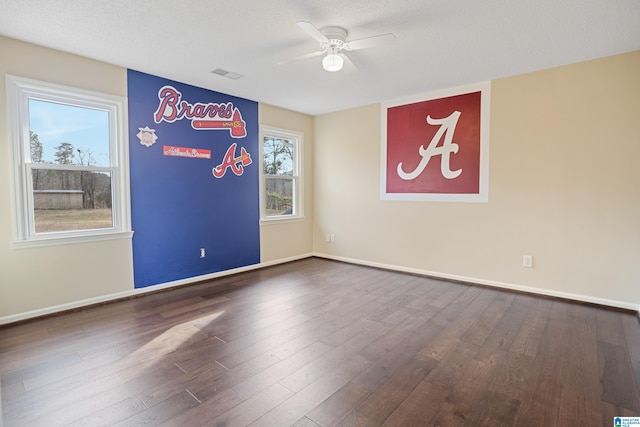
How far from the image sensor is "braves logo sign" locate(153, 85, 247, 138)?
3.92 meters

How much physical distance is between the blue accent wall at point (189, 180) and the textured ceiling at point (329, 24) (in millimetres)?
448

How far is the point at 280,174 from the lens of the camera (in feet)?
18.1

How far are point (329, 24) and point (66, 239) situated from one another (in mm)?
3302

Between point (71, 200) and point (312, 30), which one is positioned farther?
point (71, 200)

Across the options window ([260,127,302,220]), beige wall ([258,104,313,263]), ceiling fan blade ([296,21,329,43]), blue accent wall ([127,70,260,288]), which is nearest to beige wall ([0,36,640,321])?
blue accent wall ([127,70,260,288])

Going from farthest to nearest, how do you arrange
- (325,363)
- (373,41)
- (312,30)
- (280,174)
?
(280,174), (373,41), (312,30), (325,363)

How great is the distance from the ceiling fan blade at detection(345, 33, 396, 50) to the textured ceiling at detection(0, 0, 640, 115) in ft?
0.42

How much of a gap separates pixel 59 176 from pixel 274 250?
3.02 m

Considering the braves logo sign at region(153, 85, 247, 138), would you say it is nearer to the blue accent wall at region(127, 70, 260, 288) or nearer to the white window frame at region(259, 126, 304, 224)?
the blue accent wall at region(127, 70, 260, 288)

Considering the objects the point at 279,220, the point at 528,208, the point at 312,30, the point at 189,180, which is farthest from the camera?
the point at 279,220

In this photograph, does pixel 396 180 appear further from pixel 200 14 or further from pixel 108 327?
pixel 108 327

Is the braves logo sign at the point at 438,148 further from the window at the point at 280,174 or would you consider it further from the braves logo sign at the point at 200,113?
the braves logo sign at the point at 200,113

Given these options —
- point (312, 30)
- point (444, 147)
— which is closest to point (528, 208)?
point (444, 147)

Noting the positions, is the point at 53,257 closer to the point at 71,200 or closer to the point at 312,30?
the point at 71,200
